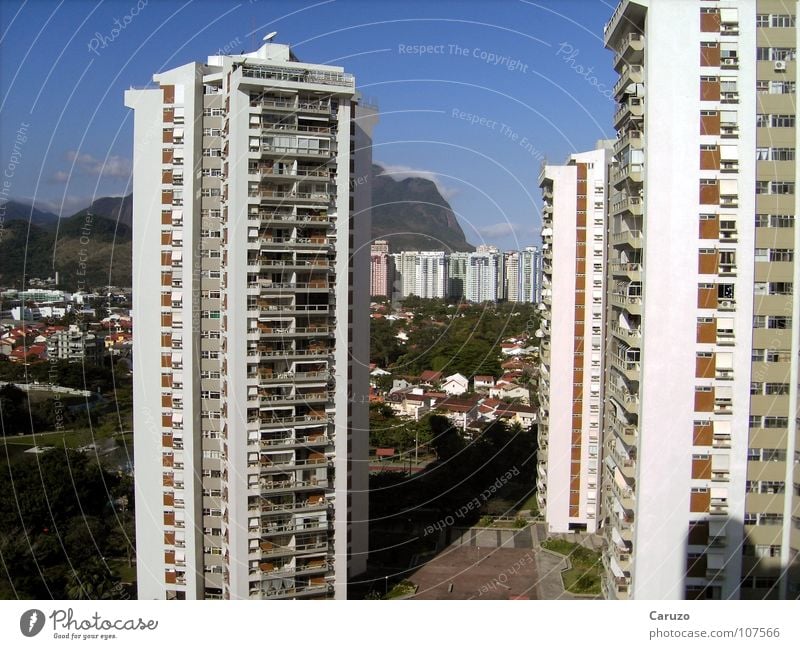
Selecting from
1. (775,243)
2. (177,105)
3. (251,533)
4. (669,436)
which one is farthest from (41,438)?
(775,243)

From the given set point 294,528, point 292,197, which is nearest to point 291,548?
point 294,528

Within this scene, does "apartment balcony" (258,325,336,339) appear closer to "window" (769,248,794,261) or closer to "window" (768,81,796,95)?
"window" (769,248,794,261)

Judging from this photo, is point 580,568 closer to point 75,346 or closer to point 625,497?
point 625,497

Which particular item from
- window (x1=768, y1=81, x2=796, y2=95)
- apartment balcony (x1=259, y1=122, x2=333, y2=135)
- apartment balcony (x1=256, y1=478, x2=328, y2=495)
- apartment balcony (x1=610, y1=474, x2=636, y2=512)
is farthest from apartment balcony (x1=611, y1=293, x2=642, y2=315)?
apartment balcony (x1=256, y1=478, x2=328, y2=495)

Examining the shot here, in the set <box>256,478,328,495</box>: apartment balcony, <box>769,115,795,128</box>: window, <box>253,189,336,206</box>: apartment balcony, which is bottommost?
<box>256,478,328,495</box>: apartment balcony

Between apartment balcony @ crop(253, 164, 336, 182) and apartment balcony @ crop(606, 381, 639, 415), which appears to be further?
apartment balcony @ crop(253, 164, 336, 182)
